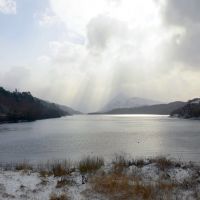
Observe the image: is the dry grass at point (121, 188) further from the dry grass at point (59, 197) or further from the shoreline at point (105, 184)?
the dry grass at point (59, 197)

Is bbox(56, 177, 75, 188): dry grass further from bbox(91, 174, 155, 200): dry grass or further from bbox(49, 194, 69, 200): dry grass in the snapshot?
bbox(49, 194, 69, 200): dry grass

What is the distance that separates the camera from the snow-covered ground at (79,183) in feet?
52.6

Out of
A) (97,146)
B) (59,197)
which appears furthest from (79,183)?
(97,146)

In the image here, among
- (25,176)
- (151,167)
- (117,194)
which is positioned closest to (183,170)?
(151,167)

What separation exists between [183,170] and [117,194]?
22.5 ft

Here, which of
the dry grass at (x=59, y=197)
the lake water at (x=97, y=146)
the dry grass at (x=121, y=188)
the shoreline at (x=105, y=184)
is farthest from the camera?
the lake water at (x=97, y=146)

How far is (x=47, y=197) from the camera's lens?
15.9 meters

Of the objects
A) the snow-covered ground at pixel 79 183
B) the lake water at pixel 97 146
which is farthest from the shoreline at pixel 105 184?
the lake water at pixel 97 146

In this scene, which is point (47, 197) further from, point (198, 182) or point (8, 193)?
point (198, 182)

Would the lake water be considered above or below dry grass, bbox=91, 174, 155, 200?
below

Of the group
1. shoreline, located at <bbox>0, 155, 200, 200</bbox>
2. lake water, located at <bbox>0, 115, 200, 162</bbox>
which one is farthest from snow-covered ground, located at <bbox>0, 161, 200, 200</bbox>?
lake water, located at <bbox>0, 115, 200, 162</bbox>

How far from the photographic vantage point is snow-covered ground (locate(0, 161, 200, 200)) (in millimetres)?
16047

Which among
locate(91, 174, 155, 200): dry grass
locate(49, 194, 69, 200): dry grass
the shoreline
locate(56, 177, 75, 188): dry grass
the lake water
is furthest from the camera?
the lake water

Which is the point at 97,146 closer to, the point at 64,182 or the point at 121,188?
the point at 64,182
